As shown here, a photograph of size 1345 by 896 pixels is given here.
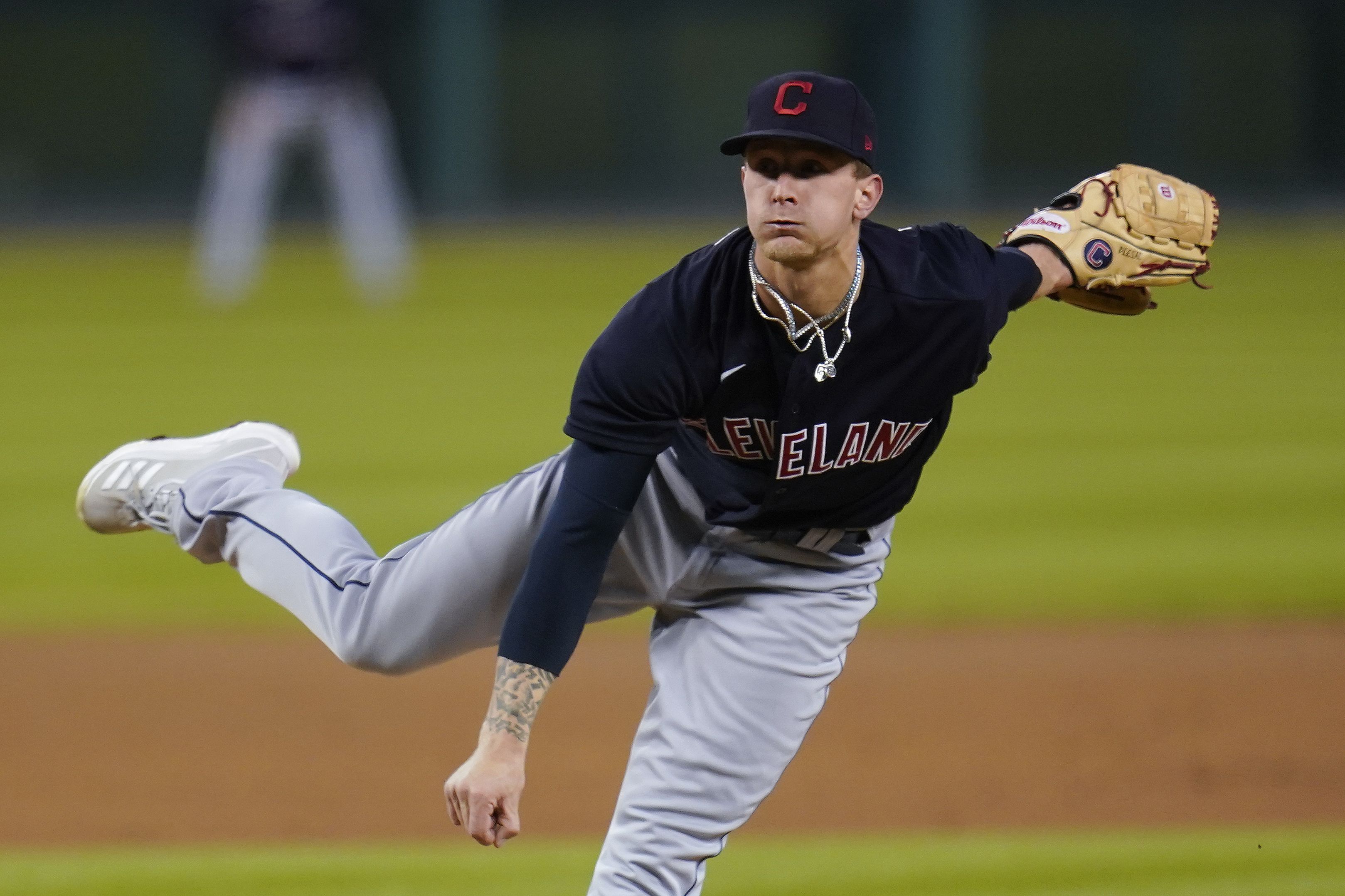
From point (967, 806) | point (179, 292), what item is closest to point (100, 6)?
point (179, 292)

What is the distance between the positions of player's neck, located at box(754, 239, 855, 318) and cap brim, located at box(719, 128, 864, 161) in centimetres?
17

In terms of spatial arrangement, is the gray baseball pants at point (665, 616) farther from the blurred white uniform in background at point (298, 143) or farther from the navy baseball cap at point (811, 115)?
the blurred white uniform in background at point (298, 143)

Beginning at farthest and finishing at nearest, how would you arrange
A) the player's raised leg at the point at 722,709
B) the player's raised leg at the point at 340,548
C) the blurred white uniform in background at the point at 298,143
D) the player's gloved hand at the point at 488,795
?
the blurred white uniform in background at the point at 298,143, the player's raised leg at the point at 340,548, the player's raised leg at the point at 722,709, the player's gloved hand at the point at 488,795

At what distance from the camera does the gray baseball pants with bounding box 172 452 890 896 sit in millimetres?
2826

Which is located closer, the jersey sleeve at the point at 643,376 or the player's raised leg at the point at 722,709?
the jersey sleeve at the point at 643,376

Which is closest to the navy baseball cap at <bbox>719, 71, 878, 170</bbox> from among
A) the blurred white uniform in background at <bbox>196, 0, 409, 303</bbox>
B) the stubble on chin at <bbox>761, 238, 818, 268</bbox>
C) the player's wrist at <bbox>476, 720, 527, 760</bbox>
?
the stubble on chin at <bbox>761, 238, 818, 268</bbox>

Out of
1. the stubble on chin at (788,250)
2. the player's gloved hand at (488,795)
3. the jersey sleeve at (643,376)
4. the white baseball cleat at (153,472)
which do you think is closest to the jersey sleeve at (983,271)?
the stubble on chin at (788,250)

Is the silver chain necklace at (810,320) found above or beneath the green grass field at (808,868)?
above

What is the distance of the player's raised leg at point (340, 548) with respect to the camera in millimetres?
2992

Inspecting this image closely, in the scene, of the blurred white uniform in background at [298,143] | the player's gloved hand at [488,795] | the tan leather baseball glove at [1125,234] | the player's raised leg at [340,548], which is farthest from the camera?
the blurred white uniform in background at [298,143]

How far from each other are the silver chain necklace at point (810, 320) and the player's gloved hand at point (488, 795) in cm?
79

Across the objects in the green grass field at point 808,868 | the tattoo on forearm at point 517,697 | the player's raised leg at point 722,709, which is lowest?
the green grass field at point 808,868

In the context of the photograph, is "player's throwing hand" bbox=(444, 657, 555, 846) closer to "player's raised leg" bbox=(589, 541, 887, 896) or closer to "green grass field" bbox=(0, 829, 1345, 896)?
"player's raised leg" bbox=(589, 541, 887, 896)

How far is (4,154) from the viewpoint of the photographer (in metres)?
16.9
